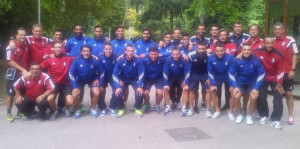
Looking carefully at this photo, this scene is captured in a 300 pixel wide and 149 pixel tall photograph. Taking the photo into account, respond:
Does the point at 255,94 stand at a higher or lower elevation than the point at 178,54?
lower

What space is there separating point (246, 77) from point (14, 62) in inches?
200

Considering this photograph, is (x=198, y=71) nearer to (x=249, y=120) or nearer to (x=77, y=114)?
(x=249, y=120)

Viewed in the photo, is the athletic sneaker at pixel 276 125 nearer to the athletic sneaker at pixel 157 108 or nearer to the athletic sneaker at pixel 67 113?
the athletic sneaker at pixel 157 108

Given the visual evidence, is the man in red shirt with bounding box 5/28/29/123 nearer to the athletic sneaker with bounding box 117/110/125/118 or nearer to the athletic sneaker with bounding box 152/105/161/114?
the athletic sneaker with bounding box 117/110/125/118

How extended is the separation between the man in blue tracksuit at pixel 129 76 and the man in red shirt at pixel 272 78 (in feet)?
8.62

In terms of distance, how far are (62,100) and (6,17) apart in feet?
45.2

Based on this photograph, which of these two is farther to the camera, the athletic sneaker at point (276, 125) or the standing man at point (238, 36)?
the standing man at point (238, 36)

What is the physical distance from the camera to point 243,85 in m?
6.62

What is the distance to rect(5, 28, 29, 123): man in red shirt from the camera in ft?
21.2

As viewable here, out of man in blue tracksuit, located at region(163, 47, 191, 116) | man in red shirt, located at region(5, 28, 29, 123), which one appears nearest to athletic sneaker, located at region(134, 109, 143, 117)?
man in blue tracksuit, located at region(163, 47, 191, 116)

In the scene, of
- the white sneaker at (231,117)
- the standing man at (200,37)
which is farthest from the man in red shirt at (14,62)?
the white sneaker at (231,117)

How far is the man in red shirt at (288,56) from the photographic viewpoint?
20.2 feet

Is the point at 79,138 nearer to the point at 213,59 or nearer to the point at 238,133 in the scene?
the point at 238,133

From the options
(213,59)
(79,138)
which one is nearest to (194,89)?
(213,59)
